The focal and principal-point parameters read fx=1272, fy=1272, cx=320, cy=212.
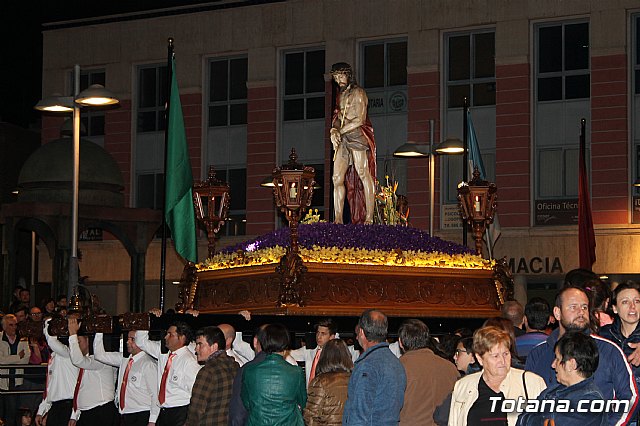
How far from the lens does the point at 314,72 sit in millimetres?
40875

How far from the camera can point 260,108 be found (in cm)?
4116

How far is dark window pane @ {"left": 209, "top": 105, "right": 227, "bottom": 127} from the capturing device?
42344 mm

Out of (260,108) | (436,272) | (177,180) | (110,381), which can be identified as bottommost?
(110,381)

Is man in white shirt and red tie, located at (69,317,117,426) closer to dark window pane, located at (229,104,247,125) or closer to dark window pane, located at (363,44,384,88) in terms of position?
dark window pane, located at (363,44,384,88)

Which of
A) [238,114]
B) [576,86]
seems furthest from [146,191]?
[576,86]

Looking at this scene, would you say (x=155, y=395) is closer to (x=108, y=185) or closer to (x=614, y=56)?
(x=108, y=185)

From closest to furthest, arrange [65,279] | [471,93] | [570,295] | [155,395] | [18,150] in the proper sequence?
[570,295] → [155,395] → [65,279] → [471,93] → [18,150]

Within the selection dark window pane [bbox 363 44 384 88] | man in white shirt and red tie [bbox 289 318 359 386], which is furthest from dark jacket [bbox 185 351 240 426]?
dark window pane [bbox 363 44 384 88]

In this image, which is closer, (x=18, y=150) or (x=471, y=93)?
(x=471, y=93)

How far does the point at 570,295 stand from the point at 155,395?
681cm

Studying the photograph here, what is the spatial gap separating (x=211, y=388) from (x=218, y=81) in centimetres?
3060

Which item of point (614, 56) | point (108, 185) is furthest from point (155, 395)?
point (614, 56)

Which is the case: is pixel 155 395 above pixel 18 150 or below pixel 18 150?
below

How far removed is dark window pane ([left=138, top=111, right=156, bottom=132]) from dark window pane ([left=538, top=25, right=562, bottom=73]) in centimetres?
1345
